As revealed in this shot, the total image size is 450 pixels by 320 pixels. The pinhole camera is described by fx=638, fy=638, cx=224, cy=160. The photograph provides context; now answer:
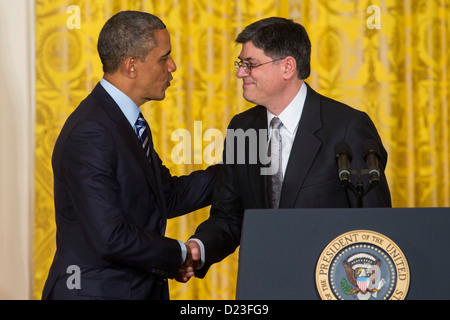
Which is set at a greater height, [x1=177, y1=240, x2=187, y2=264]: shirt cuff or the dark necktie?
the dark necktie

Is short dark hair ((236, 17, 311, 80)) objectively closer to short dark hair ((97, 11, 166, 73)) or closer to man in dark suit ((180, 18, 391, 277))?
man in dark suit ((180, 18, 391, 277))

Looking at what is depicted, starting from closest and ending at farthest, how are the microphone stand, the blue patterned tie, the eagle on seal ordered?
1. the eagle on seal
2. the microphone stand
3. the blue patterned tie

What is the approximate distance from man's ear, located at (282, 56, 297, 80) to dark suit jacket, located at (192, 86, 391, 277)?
0.10 m

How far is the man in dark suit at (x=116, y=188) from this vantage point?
2131mm

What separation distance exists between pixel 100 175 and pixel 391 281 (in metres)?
1.06

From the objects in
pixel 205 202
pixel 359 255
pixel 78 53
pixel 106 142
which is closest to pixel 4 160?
pixel 78 53

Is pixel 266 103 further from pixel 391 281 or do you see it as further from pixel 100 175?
pixel 391 281

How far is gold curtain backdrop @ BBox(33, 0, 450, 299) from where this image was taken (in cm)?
372

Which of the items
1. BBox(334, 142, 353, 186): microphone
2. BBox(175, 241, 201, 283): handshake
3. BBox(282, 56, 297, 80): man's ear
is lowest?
BBox(175, 241, 201, 283): handshake

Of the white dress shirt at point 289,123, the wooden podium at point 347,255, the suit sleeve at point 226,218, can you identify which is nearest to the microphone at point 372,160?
the wooden podium at point 347,255

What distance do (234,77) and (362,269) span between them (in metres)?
2.42

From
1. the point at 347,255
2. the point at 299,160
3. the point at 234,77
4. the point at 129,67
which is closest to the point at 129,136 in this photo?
the point at 129,67

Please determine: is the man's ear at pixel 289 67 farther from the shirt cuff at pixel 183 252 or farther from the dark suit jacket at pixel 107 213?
the shirt cuff at pixel 183 252

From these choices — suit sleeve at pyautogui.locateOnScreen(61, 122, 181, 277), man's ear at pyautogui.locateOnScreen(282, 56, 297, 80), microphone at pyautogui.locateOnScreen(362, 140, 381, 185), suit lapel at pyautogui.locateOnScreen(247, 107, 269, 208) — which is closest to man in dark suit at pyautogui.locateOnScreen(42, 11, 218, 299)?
suit sleeve at pyautogui.locateOnScreen(61, 122, 181, 277)
